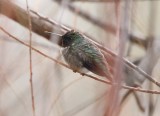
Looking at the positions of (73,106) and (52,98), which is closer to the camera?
(52,98)

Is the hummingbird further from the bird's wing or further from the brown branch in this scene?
the brown branch

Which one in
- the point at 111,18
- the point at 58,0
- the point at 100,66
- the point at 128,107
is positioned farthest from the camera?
the point at 128,107

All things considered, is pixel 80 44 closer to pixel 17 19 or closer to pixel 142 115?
pixel 17 19

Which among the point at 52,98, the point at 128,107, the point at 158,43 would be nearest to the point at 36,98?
the point at 52,98

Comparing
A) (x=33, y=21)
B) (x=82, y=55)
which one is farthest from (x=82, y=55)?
(x=33, y=21)

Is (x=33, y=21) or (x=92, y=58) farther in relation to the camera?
(x=33, y=21)

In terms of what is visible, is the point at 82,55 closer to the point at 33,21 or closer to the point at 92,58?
the point at 92,58

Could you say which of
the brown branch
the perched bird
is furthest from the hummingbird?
the brown branch
